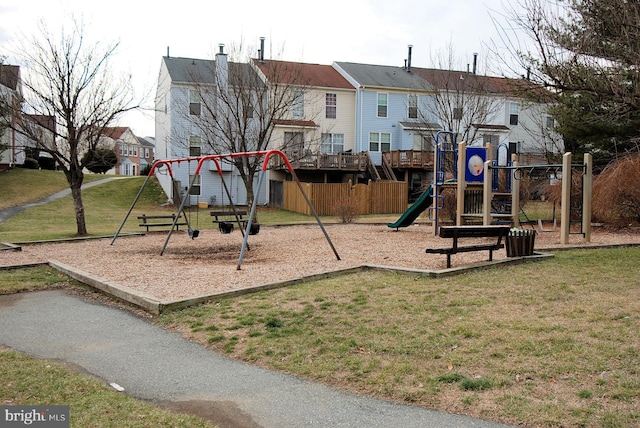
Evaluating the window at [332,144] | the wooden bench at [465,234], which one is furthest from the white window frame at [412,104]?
the wooden bench at [465,234]

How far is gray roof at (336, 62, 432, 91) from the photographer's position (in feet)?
133

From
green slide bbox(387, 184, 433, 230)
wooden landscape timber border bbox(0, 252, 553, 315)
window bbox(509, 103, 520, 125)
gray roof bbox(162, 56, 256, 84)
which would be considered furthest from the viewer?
window bbox(509, 103, 520, 125)

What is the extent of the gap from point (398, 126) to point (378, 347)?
3612 cm

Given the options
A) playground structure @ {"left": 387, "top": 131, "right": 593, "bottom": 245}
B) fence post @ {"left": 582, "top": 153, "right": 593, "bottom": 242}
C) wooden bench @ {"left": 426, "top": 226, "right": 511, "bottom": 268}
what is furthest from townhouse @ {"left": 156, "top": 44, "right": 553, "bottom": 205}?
wooden bench @ {"left": 426, "top": 226, "right": 511, "bottom": 268}

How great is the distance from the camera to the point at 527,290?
8.43m

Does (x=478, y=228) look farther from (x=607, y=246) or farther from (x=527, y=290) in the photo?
(x=607, y=246)

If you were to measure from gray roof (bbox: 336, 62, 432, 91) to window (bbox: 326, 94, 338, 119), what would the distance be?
86.4 inches

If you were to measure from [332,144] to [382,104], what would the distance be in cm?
465

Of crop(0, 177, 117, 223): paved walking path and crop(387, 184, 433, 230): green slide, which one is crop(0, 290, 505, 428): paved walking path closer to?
crop(387, 184, 433, 230): green slide

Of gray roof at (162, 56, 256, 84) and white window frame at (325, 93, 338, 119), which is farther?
white window frame at (325, 93, 338, 119)

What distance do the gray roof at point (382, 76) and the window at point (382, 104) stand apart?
2.38ft

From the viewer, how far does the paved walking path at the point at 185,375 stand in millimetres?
4801

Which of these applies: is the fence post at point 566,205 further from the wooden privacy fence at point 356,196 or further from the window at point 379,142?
the window at point 379,142

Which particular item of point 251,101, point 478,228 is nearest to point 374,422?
point 478,228
